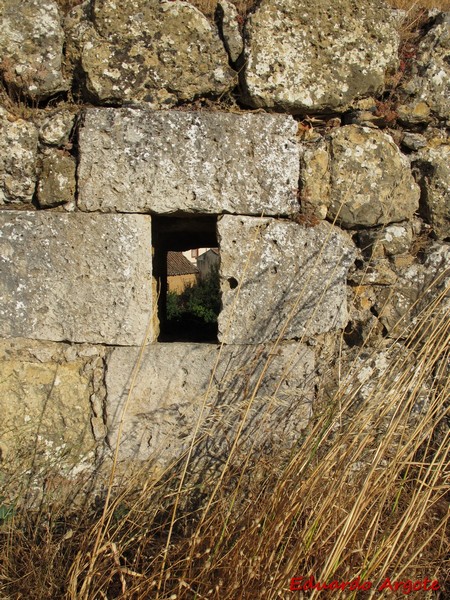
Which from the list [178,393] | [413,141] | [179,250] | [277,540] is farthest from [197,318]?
[277,540]

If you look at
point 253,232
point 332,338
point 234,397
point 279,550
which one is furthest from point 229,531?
point 253,232

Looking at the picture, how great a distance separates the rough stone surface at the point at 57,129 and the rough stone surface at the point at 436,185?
5.40 feet

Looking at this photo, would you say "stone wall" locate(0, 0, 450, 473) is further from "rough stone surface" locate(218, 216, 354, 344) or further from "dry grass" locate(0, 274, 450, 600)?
"dry grass" locate(0, 274, 450, 600)

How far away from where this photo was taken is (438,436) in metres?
2.80

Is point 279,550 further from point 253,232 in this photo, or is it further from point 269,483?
point 253,232

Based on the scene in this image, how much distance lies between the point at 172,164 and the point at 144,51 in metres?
0.55

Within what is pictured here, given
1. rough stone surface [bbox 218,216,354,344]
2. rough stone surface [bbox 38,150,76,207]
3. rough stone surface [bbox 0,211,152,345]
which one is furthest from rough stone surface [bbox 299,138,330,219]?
rough stone surface [bbox 38,150,76,207]

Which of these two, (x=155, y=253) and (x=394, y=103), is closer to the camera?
(x=394, y=103)

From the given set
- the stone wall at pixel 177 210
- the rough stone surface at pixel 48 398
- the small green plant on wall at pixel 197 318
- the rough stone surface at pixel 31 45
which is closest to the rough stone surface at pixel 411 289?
the stone wall at pixel 177 210

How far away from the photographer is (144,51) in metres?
2.72

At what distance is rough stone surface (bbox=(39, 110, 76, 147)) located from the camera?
2.70 metres

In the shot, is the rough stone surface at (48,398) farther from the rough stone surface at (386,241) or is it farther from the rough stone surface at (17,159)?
the rough stone surface at (386,241)

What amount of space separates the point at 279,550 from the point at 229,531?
0.18 meters

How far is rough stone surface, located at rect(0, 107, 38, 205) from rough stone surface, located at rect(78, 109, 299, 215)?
0.77 feet
